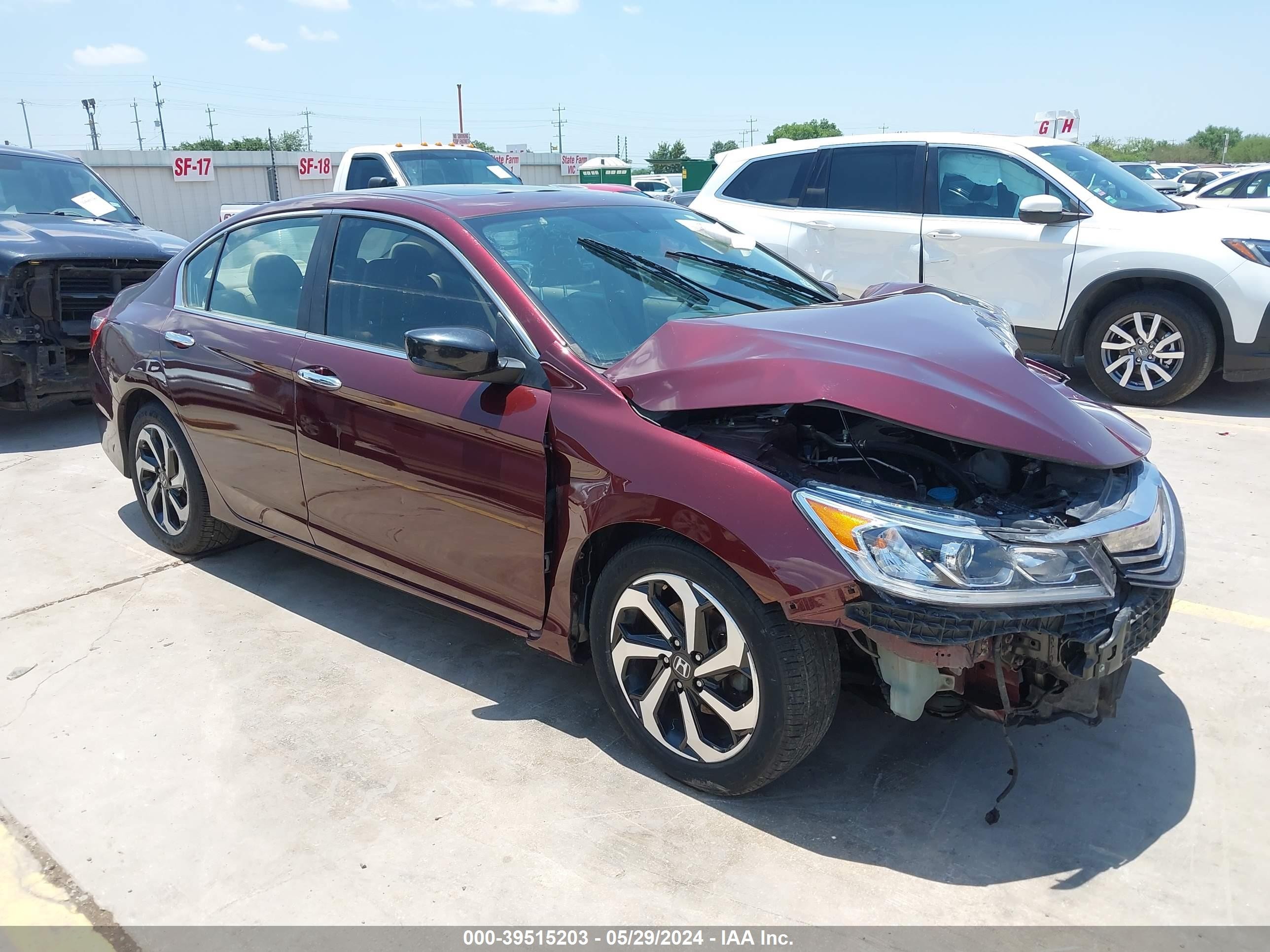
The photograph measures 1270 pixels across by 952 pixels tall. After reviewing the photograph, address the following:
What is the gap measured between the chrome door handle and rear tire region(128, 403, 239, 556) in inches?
43.8

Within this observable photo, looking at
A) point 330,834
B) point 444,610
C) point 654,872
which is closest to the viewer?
point 654,872

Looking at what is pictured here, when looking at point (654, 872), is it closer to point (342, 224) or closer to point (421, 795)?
point (421, 795)

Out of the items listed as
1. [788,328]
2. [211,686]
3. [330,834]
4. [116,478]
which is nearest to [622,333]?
[788,328]

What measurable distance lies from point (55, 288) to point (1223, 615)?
720cm

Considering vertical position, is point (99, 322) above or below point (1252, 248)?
below

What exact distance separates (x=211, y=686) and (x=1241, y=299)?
22.0 ft

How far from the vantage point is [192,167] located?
84.8 ft

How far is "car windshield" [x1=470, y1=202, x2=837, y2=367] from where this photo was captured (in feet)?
10.8

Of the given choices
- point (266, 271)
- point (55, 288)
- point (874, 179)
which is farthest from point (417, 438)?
point (874, 179)

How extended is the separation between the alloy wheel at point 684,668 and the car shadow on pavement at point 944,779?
21 cm

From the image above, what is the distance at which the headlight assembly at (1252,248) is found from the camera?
6668mm

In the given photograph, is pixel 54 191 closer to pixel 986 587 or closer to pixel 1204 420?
pixel 986 587

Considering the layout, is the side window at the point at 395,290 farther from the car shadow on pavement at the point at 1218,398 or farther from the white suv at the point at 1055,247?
the white suv at the point at 1055,247

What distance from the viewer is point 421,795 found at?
3016 mm
